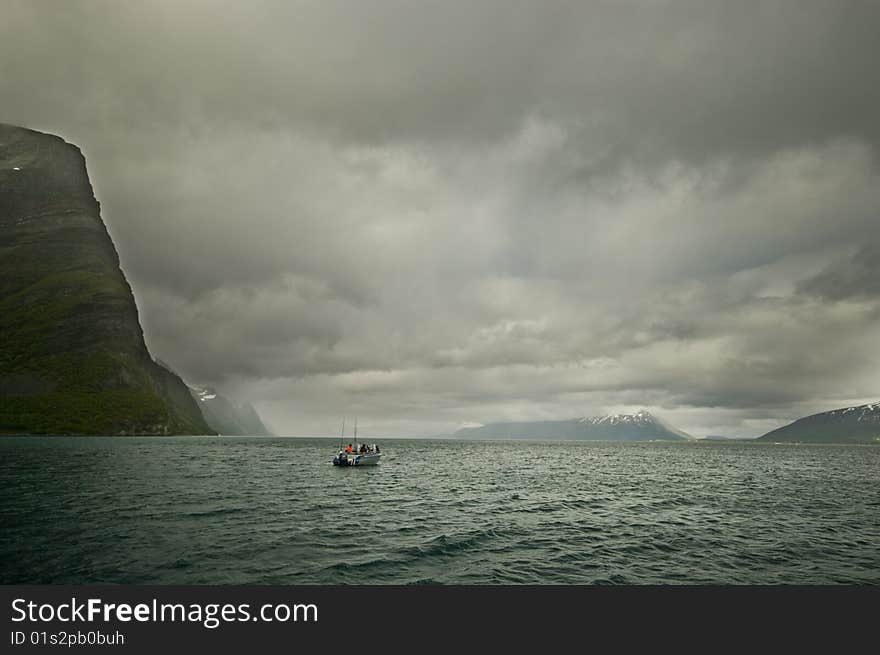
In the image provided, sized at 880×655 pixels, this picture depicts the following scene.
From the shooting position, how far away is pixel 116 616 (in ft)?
48.0

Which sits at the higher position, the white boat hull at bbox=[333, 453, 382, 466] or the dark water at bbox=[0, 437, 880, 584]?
the dark water at bbox=[0, 437, 880, 584]

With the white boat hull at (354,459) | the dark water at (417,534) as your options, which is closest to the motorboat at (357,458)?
the white boat hull at (354,459)

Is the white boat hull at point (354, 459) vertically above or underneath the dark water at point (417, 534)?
underneath

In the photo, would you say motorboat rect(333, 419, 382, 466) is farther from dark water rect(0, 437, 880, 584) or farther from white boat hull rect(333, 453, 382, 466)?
dark water rect(0, 437, 880, 584)

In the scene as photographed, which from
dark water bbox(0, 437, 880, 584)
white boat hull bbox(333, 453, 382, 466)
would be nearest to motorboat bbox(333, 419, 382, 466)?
white boat hull bbox(333, 453, 382, 466)

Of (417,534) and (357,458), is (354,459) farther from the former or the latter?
(417,534)

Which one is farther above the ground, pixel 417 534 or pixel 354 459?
pixel 417 534

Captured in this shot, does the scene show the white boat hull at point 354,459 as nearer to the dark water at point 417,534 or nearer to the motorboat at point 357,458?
the motorboat at point 357,458

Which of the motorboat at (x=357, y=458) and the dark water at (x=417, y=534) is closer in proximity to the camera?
the dark water at (x=417, y=534)

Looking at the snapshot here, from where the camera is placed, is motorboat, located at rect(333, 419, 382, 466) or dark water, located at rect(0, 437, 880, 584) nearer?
dark water, located at rect(0, 437, 880, 584)

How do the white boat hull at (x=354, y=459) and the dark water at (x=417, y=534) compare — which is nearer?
the dark water at (x=417, y=534)

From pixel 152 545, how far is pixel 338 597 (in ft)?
63.9

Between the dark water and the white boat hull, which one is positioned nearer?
the dark water

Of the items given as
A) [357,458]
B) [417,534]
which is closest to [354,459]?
[357,458]
